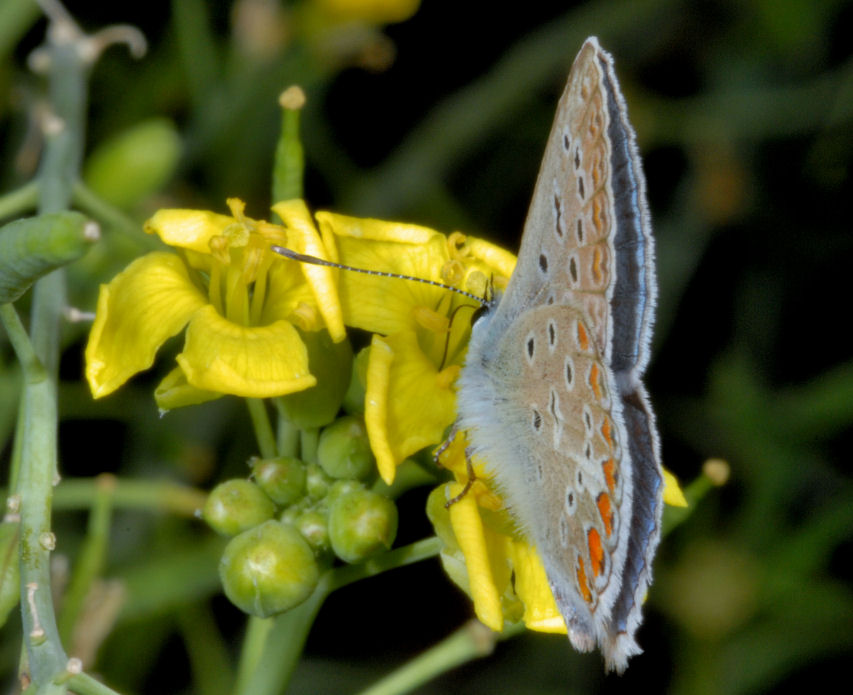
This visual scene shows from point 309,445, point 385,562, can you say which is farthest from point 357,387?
point 385,562

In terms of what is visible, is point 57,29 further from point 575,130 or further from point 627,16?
point 627,16

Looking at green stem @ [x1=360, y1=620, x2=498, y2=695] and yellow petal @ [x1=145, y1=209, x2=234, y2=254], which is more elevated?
yellow petal @ [x1=145, y1=209, x2=234, y2=254]

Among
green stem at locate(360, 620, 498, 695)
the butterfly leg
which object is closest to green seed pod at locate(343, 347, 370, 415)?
the butterfly leg

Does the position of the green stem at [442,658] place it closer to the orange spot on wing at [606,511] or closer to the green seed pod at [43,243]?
the orange spot on wing at [606,511]

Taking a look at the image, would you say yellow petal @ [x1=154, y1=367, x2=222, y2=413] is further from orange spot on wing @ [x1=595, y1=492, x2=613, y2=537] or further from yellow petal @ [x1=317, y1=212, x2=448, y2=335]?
orange spot on wing @ [x1=595, y1=492, x2=613, y2=537]

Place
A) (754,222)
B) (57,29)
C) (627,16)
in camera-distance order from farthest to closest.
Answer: (754,222)
(627,16)
(57,29)

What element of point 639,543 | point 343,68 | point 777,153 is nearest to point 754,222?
point 777,153
